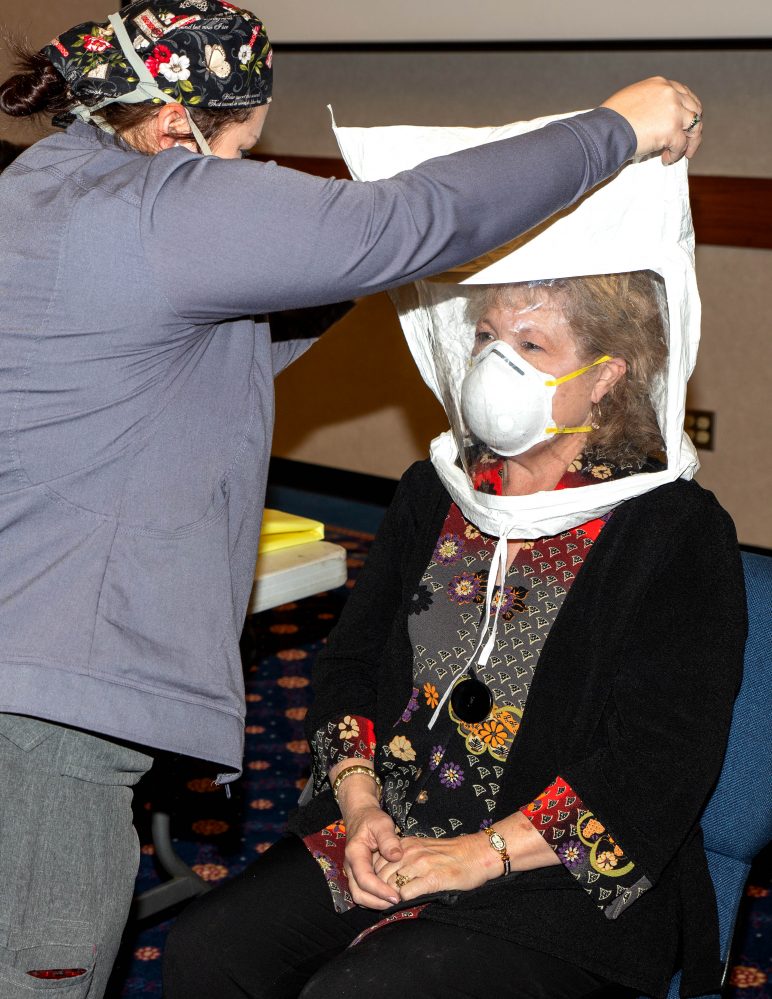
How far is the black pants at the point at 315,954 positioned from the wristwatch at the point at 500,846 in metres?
0.09

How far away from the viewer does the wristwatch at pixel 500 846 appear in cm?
141

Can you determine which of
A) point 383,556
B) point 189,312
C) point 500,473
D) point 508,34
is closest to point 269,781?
point 383,556

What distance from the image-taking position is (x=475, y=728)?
1523mm

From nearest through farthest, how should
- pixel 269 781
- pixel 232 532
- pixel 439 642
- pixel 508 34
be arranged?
pixel 232 532 → pixel 439 642 → pixel 269 781 → pixel 508 34

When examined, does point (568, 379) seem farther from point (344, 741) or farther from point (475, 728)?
point (344, 741)

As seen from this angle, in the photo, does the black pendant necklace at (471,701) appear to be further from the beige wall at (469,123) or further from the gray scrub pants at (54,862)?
the beige wall at (469,123)

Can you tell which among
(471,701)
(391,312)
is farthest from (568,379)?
(391,312)

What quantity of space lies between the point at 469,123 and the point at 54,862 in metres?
3.50

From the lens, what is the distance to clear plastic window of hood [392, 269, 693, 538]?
59.6 inches

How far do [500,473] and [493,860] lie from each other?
515 mm

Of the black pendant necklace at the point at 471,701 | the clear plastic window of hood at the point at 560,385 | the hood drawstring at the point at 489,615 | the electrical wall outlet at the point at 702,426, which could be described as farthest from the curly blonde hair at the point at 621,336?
the electrical wall outlet at the point at 702,426

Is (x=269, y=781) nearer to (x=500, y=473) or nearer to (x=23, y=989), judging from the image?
(x=500, y=473)

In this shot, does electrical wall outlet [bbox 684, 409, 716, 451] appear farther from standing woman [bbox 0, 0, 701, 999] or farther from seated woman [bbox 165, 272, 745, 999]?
standing woman [bbox 0, 0, 701, 999]

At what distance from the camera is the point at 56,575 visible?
3.94ft
